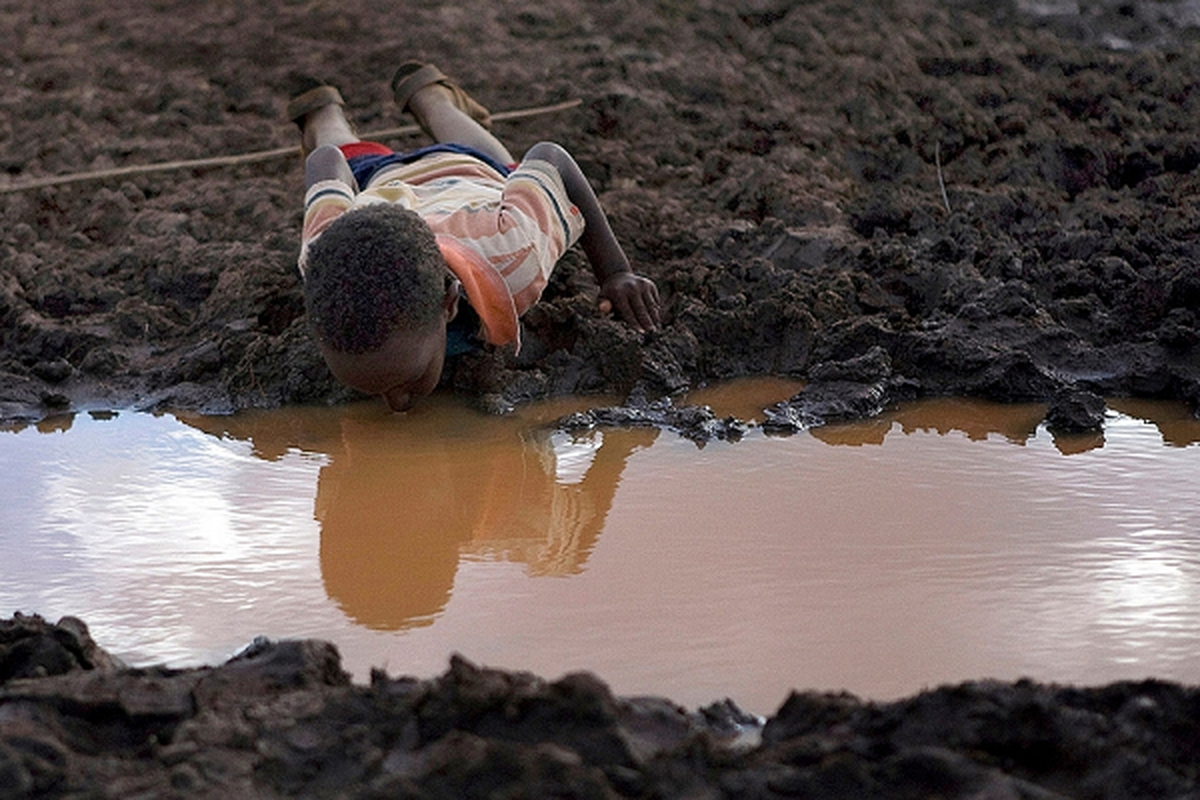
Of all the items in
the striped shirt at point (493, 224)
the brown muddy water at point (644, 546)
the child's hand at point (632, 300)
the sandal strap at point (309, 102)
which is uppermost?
the sandal strap at point (309, 102)

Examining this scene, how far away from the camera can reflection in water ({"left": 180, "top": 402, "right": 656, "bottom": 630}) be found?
2.38 metres

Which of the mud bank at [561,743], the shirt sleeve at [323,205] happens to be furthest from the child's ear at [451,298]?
the mud bank at [561,743]

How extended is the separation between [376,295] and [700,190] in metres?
2.04

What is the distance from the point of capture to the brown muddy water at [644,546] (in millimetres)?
2014

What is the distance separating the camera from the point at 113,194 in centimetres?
488

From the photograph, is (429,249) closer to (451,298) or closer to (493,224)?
(451,298)

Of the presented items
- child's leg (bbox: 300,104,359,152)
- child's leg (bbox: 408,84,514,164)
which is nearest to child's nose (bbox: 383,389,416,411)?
child's leg (bbox: 408,84,514,164)

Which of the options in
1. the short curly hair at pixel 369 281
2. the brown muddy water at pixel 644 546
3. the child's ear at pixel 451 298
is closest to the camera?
the brown muddy water at pixel 644 546

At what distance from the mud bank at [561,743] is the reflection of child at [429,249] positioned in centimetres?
142

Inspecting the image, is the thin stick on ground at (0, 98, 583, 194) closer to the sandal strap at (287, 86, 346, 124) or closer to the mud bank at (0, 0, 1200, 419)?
the mud bank at (0, 0, 1200, 419)

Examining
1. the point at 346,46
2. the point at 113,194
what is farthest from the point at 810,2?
the point at 113,194

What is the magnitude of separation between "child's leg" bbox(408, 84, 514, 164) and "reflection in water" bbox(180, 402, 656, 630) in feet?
3.91

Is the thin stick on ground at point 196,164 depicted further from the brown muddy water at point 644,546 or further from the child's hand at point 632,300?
the brown muddy water at point 644,546

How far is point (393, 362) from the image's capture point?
3.03 meters
